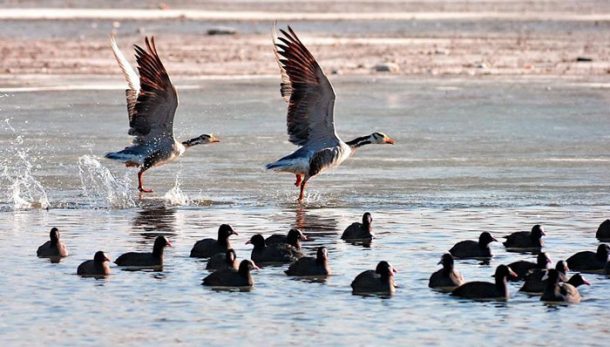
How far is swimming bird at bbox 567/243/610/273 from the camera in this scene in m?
13.2

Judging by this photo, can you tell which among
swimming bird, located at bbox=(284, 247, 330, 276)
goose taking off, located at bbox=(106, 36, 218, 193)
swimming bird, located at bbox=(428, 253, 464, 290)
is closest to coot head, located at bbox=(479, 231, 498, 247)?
swimming bird, located at bbox=(428, 253, 464, 290)

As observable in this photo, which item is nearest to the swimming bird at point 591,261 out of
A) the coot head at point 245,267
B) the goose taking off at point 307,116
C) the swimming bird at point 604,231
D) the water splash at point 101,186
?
the swimming bird at point 604,231

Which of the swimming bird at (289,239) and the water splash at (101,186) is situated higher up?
the water splash at (101,186)

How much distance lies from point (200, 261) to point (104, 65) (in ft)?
80.2

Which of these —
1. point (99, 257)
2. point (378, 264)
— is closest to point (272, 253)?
point (378, 264)

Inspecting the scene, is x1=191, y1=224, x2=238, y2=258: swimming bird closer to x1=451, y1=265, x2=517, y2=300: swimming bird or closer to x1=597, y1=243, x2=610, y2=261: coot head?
x1=451, y1=265, x2=517, y2=300: swimming bird

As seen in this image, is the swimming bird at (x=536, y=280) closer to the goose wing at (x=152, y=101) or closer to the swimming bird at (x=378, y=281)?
Answer: the swimming bird at (x=378, y=281)

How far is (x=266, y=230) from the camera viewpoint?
51.1 ft

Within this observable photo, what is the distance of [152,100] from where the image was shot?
62.3ft

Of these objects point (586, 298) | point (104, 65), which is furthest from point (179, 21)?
point (586, 298)

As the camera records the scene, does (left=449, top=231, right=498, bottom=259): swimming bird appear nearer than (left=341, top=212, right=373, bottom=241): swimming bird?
Yes

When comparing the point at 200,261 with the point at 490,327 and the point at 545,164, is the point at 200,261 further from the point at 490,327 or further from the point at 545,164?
the point at 545,164

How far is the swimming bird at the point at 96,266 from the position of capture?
12844 mm

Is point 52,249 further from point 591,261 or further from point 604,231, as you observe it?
point 604,231
